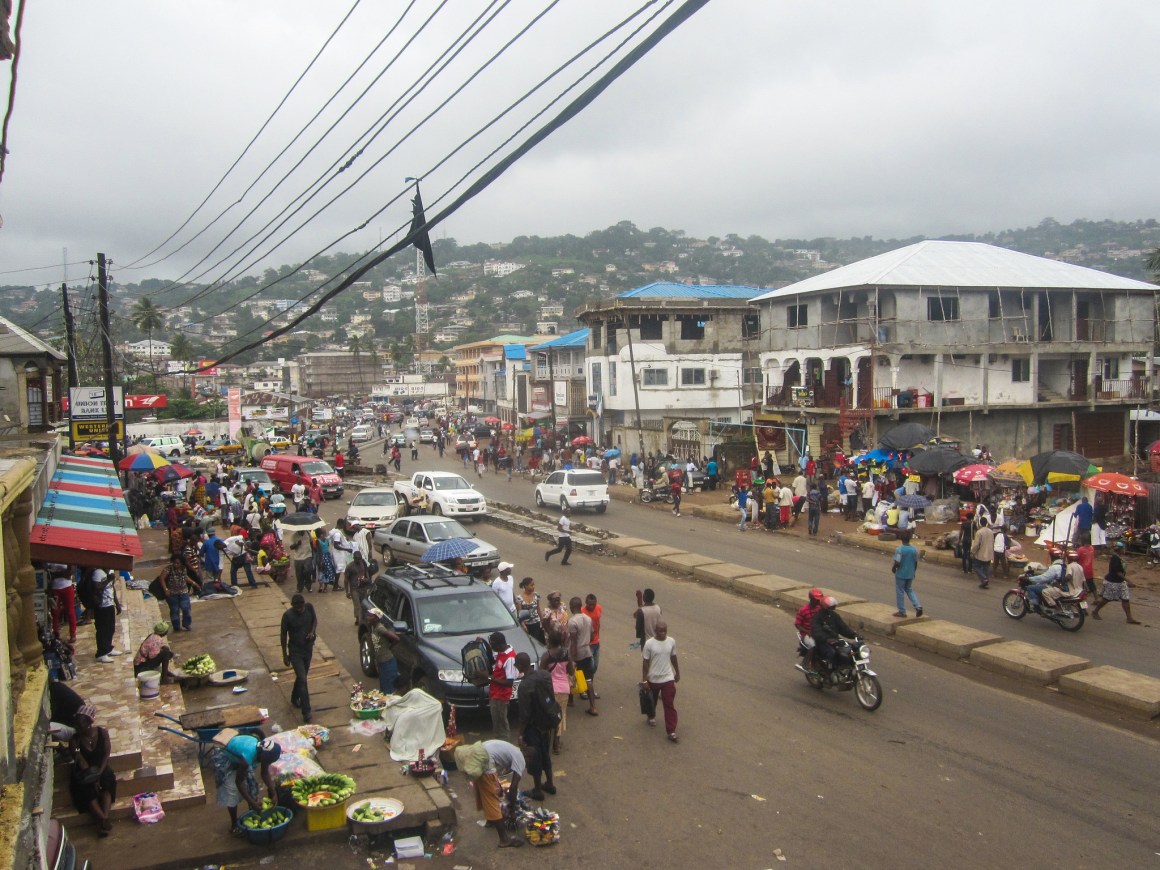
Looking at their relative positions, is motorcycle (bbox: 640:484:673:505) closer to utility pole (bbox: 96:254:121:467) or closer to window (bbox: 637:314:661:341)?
window (bbox: 637:314:661:341)

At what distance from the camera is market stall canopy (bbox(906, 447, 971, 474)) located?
24.2 m

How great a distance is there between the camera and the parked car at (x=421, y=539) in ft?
59.6

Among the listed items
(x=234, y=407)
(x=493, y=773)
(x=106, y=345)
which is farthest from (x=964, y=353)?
(x=234, y=407)

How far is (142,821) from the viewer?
7723 millimetres

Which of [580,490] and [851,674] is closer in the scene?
[851,674]

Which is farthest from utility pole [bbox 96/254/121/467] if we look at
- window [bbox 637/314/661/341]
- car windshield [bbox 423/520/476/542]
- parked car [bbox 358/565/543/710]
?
window [bbox 637/314/661/341]

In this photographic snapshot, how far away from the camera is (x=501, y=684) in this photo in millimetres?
9273

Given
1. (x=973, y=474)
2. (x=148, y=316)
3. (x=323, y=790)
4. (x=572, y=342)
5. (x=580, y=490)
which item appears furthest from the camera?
(x=572, y=342)

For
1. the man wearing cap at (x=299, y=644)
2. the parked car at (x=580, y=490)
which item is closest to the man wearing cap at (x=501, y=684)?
the man wearing cap at (x=299, y=644)

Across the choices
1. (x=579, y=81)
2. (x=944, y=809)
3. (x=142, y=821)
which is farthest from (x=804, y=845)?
(x=579, y=81)

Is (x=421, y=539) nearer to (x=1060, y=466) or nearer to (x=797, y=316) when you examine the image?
(x=1060, y=466)

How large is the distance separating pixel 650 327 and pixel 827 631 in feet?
126

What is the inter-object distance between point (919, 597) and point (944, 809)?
943cm

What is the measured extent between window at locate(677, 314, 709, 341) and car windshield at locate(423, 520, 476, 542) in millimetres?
31090
